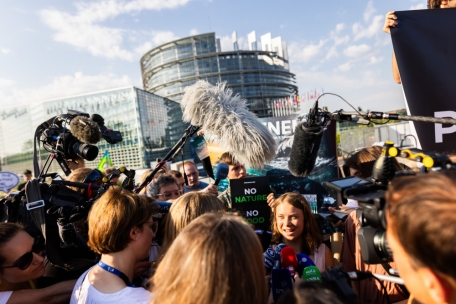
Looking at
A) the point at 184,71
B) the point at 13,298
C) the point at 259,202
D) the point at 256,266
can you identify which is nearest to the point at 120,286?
the point at 13,298

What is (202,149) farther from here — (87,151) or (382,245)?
(382,245)

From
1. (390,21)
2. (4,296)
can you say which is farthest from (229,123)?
(4,296)

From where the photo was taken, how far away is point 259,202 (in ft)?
9.23

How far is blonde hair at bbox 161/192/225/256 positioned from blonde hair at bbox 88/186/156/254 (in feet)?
0.57

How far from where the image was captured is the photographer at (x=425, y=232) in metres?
0.76

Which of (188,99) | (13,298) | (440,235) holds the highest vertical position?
(188,99)

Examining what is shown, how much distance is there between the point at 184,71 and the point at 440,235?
211 feet

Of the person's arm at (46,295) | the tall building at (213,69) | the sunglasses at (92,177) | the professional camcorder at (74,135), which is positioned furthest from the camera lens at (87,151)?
the tall building at (213,69)

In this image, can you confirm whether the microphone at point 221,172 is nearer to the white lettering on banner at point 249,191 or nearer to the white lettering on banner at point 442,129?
the white lettering on banner at point 249,191

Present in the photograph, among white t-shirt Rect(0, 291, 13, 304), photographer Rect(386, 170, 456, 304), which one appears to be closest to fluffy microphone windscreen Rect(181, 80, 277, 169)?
photographer Rect(386, 170, 456, 304)

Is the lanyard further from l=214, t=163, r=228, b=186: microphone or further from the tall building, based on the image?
the tall building

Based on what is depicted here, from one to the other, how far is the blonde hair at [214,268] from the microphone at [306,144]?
2.72ft

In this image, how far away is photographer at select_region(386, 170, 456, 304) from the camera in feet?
2.48

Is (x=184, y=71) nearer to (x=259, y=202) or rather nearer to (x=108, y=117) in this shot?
(x=108, y=117)
